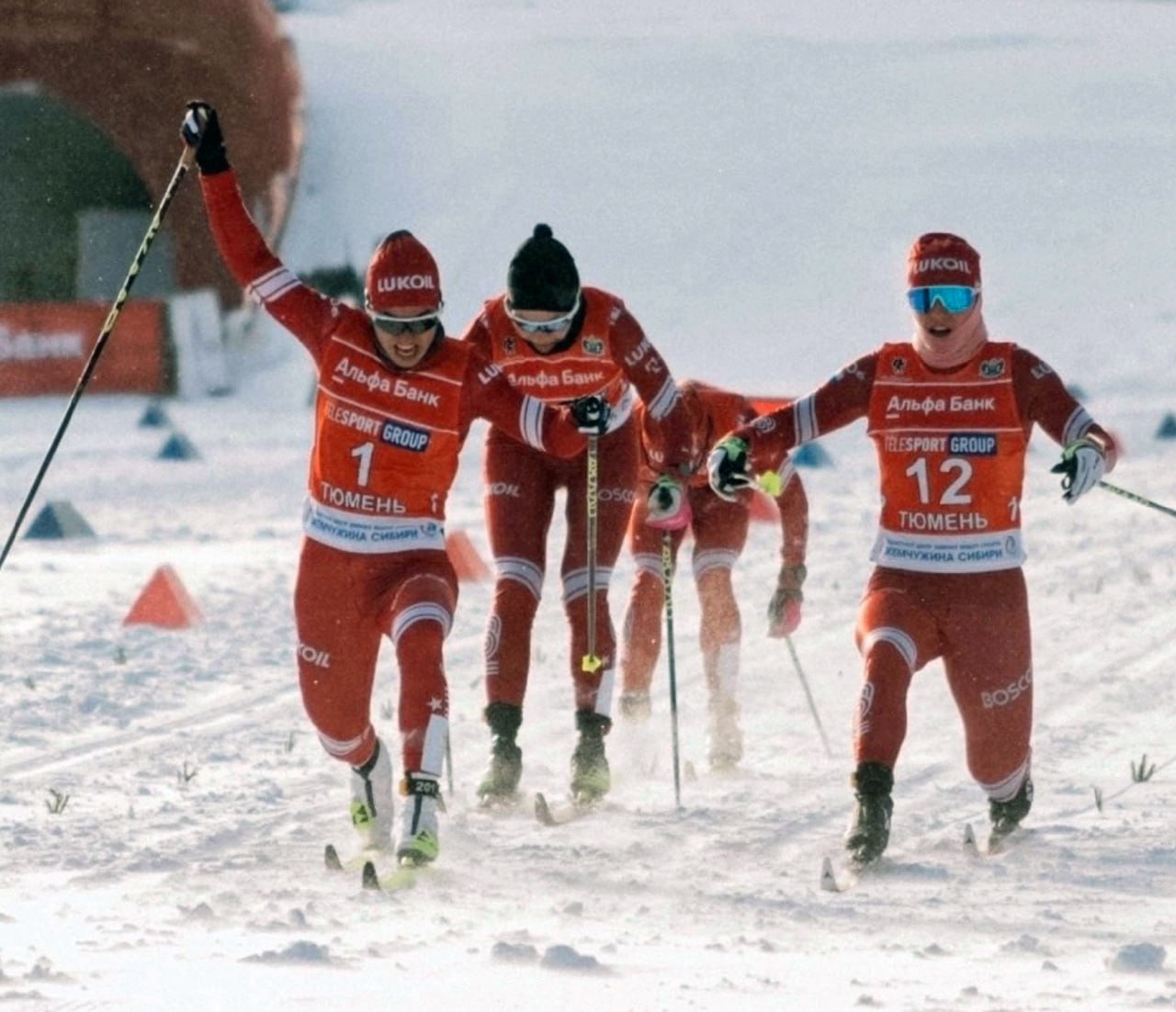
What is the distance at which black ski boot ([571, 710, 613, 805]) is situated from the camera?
8.16 m

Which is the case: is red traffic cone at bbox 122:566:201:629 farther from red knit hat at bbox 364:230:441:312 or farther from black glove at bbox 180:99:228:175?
red knit hat at bbox 364:230:441:312

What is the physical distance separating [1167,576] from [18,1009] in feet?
30.6

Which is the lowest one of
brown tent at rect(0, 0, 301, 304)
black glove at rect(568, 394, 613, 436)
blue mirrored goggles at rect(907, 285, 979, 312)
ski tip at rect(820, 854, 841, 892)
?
ski tip at rect(820, 854, 841, 892)

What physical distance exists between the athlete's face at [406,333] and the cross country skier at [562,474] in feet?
3.02

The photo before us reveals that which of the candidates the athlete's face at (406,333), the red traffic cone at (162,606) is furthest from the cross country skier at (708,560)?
the red traffic cone at (162,606)

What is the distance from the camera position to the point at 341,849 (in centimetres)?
738

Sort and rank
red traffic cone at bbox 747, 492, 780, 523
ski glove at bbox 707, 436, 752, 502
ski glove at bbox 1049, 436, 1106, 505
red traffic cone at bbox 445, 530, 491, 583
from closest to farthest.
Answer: ski glove at bbox 1049, 436, 1106, 505, ski glove at bbox 707, 436, 752, 502, red traffic cone at bbox 445, 530, 491, 583, red traffic cone at bbox 747, 492, 780, 523

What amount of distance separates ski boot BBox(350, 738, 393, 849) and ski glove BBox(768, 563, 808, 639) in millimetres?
1748

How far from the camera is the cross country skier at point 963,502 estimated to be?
7.28 metres

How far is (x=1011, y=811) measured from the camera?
7.44 m

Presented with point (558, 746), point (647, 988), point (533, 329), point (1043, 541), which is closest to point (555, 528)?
point (1043, 541)

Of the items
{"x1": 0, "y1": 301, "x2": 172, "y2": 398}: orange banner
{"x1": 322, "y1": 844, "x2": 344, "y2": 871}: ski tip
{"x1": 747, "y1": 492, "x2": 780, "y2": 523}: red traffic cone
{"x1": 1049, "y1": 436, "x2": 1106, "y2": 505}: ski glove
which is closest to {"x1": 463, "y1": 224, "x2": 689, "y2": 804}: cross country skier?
{"x1": 322, "y1": 844, "x2": 344, "y2": 871}: ski tip

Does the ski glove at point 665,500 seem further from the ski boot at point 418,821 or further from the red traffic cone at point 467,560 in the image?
the red traffic cone at point 467,560

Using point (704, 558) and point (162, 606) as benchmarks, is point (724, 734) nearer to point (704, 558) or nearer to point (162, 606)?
point (704, 558)
